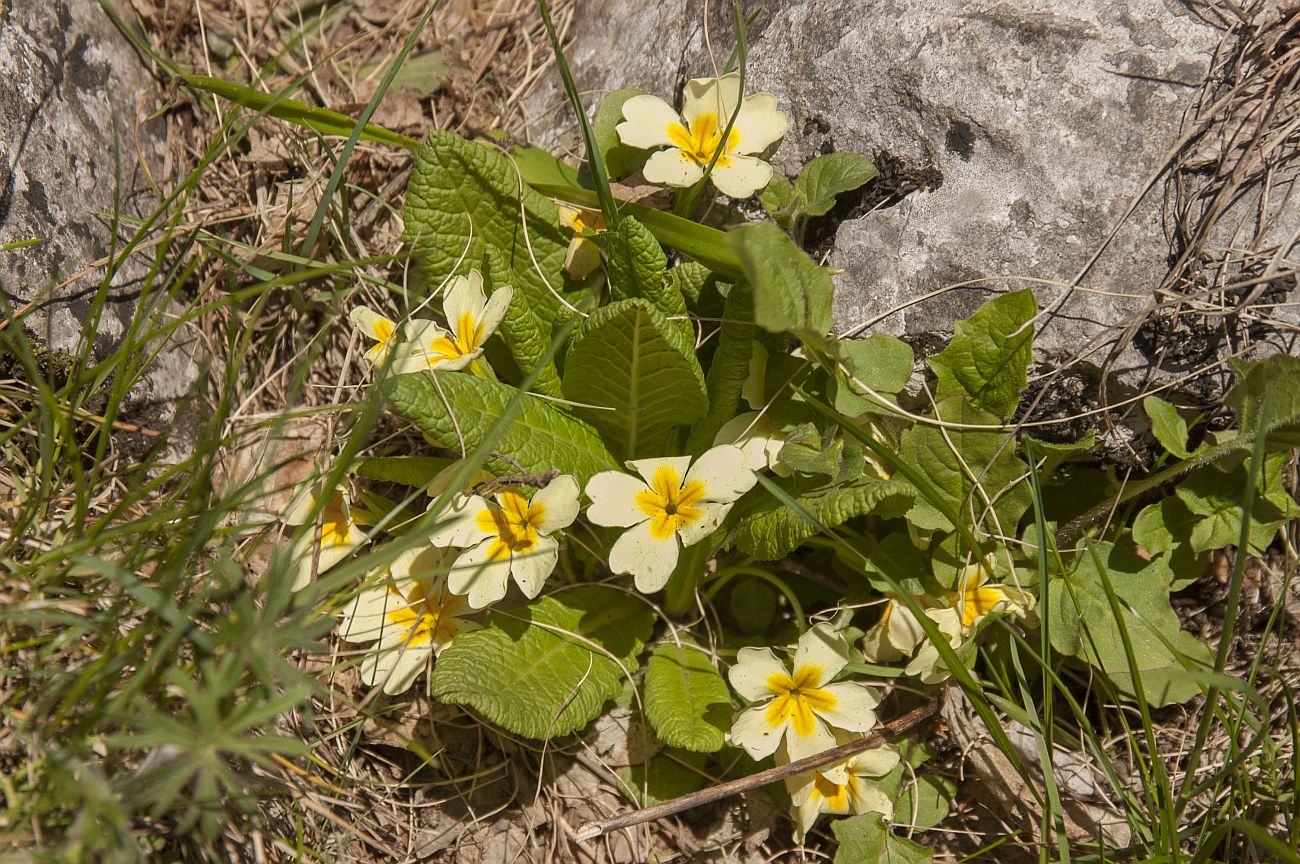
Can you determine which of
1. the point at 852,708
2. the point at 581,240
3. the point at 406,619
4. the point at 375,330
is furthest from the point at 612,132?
the point at 852,708

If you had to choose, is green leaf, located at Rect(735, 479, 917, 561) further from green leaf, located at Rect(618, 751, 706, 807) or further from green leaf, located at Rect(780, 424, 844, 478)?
green leaf, located at Rect(618, 751, 706, 807)

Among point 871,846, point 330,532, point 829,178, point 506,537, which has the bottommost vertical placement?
point 871,846

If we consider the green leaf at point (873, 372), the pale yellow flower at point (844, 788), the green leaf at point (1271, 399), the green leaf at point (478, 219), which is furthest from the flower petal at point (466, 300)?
the green leaf at point (1271, 399)

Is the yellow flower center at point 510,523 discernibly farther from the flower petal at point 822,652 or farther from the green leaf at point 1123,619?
the green leaf at point 1123,619

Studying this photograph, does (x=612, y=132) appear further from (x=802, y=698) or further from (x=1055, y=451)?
(x=802, y=698)

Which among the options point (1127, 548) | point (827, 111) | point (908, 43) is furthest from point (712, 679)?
point (908, 43)
